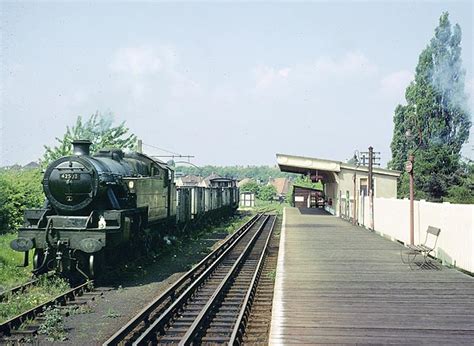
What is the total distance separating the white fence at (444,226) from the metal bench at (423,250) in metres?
0.21

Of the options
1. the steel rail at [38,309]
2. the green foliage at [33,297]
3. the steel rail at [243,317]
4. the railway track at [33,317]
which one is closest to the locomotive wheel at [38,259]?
the green foliage at [33,297]

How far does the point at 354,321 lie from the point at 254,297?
4.42 meters

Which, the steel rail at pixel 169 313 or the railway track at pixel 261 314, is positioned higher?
the steel rail at pixel 169 313

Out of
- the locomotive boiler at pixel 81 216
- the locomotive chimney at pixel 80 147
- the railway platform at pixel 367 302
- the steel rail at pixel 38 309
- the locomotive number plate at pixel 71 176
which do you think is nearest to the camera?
the railway platform at pixel 367 302

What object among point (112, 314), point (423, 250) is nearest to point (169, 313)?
point (112, 314)

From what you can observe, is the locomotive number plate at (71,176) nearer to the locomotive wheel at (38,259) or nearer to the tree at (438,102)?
the locomotive wheel at (38,259)

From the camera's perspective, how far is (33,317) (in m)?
8.88

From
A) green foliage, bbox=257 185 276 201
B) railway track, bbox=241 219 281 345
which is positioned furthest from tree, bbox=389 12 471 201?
green foliage, bbox=257 185 276 201

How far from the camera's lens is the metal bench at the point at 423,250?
39.3 ft

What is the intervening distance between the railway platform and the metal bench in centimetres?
25

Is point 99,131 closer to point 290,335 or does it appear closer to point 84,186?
point 84,186

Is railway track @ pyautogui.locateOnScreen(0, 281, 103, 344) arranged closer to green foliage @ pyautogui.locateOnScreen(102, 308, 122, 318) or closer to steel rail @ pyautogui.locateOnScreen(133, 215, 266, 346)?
green foliage @ pyautogui.locateOnScreen(102, 308, 122, 318)

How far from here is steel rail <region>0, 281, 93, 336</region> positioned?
8055 millimetres

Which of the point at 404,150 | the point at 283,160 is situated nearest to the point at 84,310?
the point at 283,160
